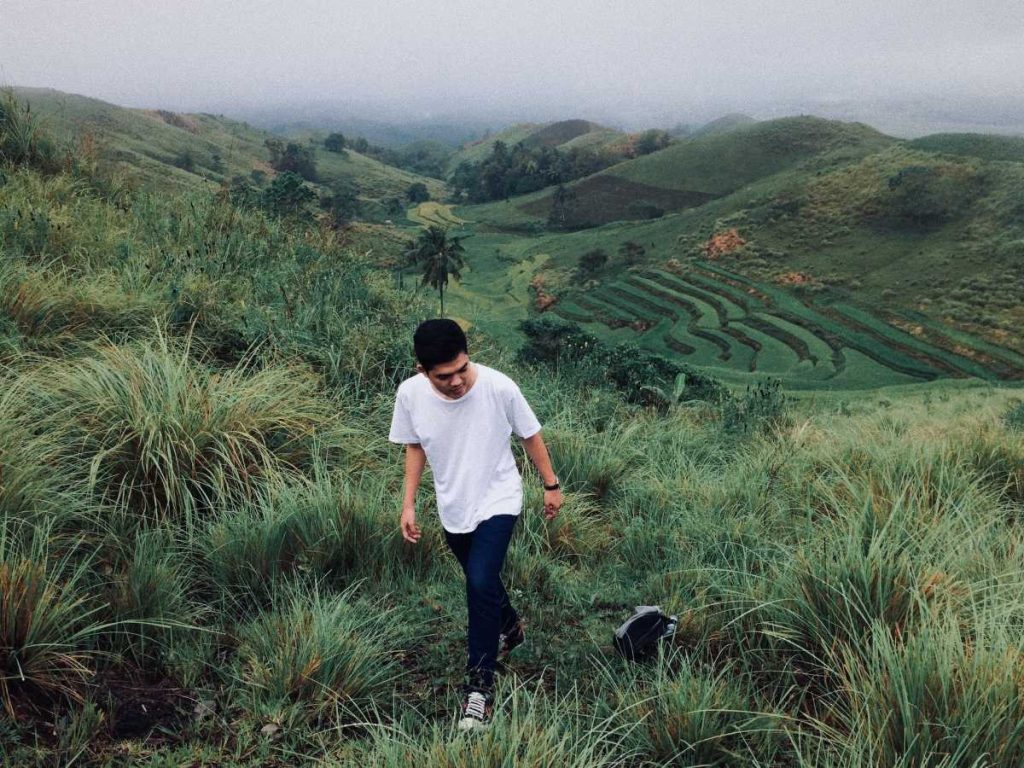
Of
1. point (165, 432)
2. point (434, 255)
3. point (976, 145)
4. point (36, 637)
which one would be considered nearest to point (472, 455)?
point (36, 637)

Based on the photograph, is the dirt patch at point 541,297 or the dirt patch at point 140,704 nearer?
the dirt patch at point 140,704

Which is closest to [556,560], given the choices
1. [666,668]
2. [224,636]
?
[666,668]

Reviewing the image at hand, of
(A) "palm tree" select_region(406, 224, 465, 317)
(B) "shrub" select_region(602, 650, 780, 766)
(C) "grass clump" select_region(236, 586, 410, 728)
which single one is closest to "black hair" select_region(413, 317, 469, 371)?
(C) "grass clump" select_region(236, 586, 410, 728)

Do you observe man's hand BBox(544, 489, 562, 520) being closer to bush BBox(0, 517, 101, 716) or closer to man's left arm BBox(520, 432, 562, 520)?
man's left arm BBox(520, 432, 562, 520)

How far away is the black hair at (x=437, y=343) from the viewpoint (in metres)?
2.38

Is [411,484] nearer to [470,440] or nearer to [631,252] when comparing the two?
[470,440]

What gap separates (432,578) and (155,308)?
3423 mm

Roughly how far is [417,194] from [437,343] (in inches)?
4989

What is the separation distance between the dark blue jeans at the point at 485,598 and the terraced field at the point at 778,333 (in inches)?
1782

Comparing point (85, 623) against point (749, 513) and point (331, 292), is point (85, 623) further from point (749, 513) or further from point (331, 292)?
point (331, 292)

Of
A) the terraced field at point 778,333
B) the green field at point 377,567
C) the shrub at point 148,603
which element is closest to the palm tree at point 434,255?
the terraced field at point 778,333

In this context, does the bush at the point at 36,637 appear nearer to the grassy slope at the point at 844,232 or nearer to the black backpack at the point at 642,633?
the black backpack at the point at 642,633

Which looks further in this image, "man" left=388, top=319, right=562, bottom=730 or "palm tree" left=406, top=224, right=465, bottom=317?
"palm tree" left=406, top=224, right=465, bottom=317

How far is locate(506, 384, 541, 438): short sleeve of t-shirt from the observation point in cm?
264
